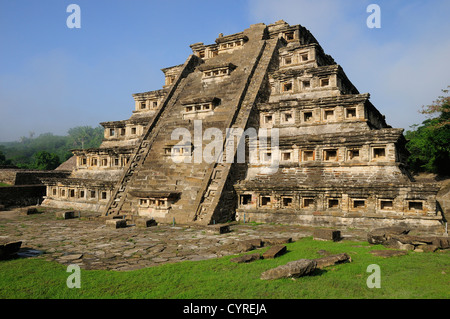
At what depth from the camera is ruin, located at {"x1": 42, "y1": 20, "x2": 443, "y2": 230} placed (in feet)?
44.3

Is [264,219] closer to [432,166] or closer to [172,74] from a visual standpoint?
[172,74]

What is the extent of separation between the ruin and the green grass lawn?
564cm

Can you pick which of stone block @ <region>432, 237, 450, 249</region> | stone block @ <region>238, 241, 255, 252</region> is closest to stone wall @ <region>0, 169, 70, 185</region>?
stone block @ <region>238, 241, 255, 252</region>

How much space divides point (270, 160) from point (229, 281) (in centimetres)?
1096

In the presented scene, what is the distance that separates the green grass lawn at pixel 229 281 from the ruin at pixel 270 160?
564 centimetres

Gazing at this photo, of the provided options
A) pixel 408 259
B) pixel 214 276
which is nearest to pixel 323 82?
pixel 408 259

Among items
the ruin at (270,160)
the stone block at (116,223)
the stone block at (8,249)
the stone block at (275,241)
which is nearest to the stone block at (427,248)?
the stone block at (275,241)

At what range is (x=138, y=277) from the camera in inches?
261

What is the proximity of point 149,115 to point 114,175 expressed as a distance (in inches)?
239

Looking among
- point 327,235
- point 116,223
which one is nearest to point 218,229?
point 327,235

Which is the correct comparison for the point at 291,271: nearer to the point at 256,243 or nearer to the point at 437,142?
the point at 256,243

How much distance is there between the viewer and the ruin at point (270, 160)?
532 inches

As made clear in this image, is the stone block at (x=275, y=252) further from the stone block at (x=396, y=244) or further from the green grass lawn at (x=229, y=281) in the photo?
the stone block at (x=396, y=244)

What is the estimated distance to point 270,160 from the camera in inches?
654
